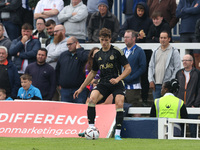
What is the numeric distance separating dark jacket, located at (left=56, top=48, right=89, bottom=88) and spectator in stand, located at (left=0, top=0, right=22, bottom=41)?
3162mm

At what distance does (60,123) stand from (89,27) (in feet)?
14.0

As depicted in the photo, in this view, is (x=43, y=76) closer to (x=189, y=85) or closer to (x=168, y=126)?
(x=189, y=85)

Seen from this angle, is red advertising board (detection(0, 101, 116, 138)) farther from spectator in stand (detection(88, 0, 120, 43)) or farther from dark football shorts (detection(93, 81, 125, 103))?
spectator in stand (detection(88, 0, 120, 43))

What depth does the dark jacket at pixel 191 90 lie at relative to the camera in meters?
12.5

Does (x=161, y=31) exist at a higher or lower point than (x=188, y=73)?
higher

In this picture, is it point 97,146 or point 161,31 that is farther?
point 161,31

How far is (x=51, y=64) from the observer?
14.6 metres

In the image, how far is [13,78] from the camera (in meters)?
14.1

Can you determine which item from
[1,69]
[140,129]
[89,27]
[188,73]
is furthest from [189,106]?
[1,69]

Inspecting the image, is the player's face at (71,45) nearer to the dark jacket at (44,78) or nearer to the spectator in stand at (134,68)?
the dark jacket at (44,78)

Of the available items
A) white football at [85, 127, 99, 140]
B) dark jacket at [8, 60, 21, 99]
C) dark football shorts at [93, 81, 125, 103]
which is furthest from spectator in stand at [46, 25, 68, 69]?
white football at [85, 127, 99, 140]

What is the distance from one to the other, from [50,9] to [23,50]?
6.06 feet

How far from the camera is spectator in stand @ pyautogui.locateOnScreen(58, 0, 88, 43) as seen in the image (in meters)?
15.1

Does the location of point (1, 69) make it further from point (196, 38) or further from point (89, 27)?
point (196, 38)
